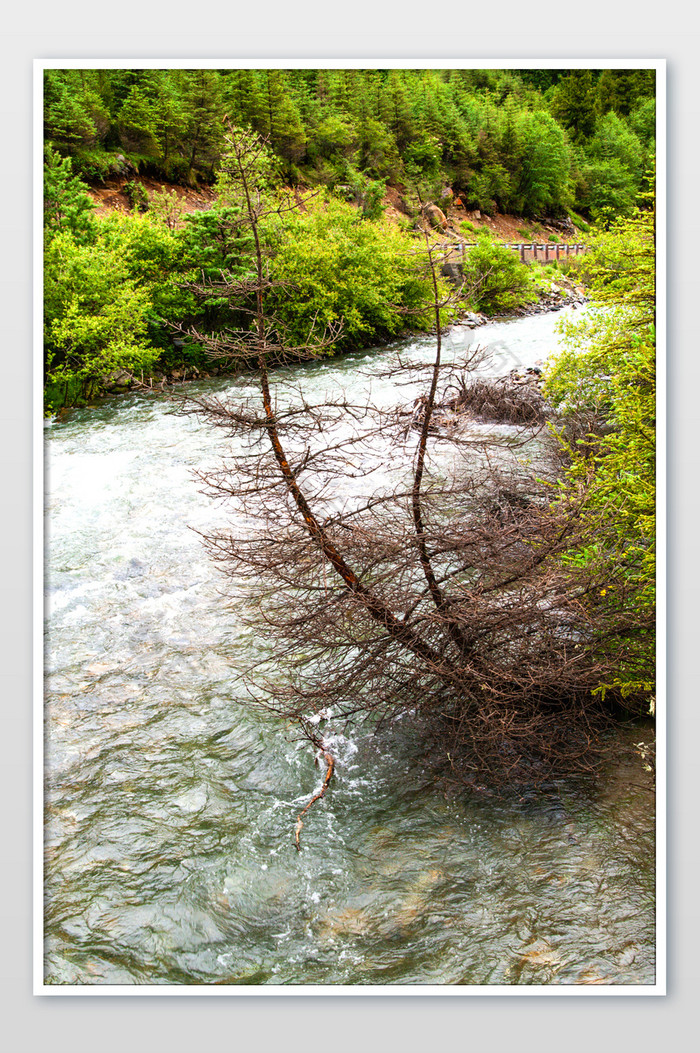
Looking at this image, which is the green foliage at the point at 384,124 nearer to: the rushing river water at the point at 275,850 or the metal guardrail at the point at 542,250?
the metal guardrail at the point at 542,250

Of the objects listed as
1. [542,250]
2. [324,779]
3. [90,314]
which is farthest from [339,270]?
[324,779]

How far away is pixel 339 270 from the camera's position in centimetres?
1247

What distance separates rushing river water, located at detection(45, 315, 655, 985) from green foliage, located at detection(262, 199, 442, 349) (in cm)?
706

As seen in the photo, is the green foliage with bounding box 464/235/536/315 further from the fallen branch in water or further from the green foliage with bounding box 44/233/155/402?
the fallen branch in water

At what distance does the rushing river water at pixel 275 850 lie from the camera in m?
3.51

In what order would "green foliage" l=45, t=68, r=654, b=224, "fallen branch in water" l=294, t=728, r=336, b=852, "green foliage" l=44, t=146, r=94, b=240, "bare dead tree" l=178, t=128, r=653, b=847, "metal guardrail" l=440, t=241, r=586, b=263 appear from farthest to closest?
"metal guardrail" l=440, t=241, r=586, b=263, "green foliage" l=44, t=146, r=94, b=240, "green foliage" l=45, t=68, r=654, b=224, "fallen branch in water" l=294, t=728, r=336, b=852, "bare dead tree" l=178, t=128, r=653, b=847

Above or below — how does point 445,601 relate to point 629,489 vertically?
below

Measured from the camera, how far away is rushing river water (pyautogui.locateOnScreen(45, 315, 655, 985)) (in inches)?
138

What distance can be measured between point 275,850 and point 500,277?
34.7 ft

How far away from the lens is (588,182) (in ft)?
28.5

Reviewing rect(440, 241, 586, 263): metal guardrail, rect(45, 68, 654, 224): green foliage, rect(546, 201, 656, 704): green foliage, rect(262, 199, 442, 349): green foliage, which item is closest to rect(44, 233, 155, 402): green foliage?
rect(45, 68, 654, 224): green foliage

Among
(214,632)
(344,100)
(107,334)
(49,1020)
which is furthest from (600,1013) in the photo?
(107,334)

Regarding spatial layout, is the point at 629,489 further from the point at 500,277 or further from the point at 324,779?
the point at 500,277
